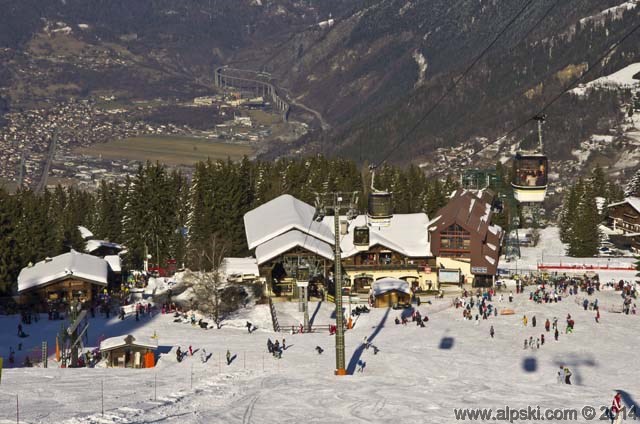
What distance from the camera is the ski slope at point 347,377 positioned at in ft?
145

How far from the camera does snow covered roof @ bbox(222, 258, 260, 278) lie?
3457 inches

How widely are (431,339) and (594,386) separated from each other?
14261mm

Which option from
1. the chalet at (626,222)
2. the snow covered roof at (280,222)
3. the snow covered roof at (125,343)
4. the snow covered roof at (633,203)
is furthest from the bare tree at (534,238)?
the snow covered roof at (125,343)

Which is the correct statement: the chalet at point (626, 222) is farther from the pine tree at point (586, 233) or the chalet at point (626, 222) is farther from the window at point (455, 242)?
the window at point (455, 242)

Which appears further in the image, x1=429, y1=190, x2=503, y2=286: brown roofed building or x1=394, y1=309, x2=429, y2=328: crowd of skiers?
x1=429, y1=190, x2=503, y2=286: brown roofed building

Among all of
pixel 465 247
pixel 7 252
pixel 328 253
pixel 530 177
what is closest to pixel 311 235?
pixel 328 253

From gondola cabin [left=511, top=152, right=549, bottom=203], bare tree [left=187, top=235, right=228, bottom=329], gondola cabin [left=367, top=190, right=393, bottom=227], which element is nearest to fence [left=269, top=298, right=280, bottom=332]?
bare tree [left=187, top=235, right=228, bottom=329]

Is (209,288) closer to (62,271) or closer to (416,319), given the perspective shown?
(62,271)

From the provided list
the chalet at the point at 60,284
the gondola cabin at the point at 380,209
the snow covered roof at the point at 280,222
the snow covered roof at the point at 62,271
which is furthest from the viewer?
the snow covered roof at the point at 280,222

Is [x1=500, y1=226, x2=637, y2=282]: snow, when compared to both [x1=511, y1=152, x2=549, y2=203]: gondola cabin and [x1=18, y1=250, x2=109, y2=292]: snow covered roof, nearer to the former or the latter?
[x1=511, y1=152, x2=549, y2=203]: gondola cabin

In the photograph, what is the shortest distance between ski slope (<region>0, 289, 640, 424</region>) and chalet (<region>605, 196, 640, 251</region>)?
119ft

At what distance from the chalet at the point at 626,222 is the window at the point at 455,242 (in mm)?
28899

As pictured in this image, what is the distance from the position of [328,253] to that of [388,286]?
821 cm

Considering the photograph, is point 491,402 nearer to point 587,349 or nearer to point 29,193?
point 587,349
